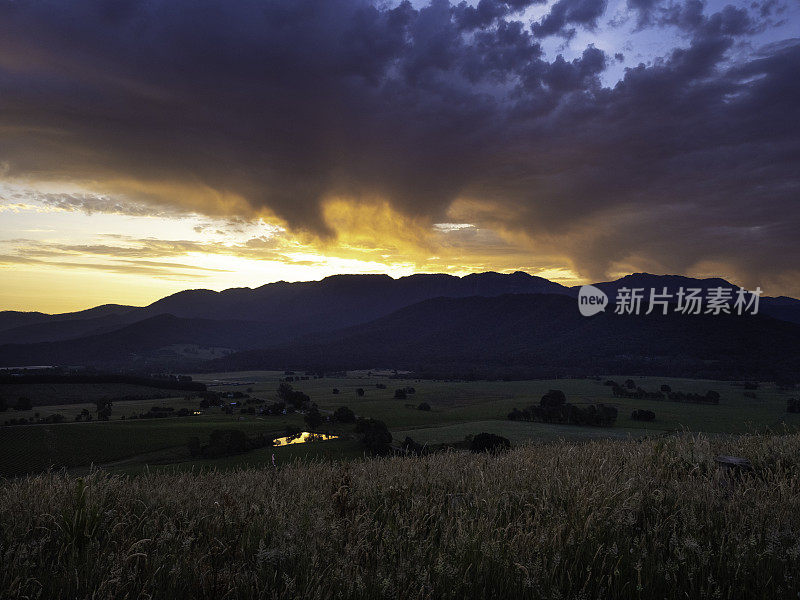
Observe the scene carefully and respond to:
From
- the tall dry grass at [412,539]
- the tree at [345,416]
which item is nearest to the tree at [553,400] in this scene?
the tree at [345,416]

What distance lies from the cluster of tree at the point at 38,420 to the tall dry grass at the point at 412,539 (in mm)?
130628

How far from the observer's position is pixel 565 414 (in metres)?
107

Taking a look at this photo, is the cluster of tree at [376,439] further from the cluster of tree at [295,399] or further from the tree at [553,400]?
the cluster of tree at [295,399]

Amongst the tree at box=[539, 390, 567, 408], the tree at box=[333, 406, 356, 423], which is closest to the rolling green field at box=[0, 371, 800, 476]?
the tree at box=[333, 406, 356, 423]

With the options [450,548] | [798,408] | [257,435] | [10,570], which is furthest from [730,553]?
[798,408]

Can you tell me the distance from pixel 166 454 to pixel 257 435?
698 inches

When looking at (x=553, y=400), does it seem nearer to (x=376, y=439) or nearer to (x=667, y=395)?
(x=376, y=439)

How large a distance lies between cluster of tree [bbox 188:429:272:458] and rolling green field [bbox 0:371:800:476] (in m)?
2.39

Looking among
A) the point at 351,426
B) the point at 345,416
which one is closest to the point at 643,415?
the point at 351,426

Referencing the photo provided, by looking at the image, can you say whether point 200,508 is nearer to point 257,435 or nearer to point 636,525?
point 636,525

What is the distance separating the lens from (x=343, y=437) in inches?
3578

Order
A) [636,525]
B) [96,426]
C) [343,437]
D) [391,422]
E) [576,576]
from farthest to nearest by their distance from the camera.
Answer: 1. [391,422]
2. [96,426]
3. [343,437]
4. [636,525]
5. [576,576]

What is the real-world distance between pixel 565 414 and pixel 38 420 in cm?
13133

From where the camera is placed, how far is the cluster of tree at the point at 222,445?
81.3m
